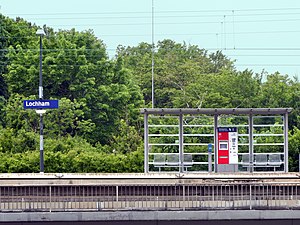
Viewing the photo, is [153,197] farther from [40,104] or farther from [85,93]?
[85,93]

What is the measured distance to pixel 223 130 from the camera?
129 ft

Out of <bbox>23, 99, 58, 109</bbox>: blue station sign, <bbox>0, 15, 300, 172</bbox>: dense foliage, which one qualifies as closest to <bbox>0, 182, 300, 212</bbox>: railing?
<bbox>23, 99, 58, 109</bbox>: blue station sign

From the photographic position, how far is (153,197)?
28.8 metres

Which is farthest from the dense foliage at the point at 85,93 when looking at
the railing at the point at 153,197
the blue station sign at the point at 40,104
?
the railing at the point at 153,197

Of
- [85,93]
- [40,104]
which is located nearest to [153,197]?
[40,104]

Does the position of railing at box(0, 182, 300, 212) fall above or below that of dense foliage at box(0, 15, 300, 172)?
below

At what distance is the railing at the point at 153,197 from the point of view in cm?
2828

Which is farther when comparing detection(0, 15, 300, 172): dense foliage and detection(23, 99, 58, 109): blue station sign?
detection(0, 15, 300, 172): dense foliage

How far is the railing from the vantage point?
92.8 ft

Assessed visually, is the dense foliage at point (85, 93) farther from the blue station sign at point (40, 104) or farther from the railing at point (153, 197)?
the railing at point (153, 197)

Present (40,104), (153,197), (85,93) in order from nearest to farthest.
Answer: (153,197), (40,104), (85,93)

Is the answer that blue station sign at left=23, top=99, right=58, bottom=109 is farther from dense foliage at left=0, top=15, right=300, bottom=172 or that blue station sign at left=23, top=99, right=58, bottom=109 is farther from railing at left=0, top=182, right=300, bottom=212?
railing at left=0, top=182, right=300, bottom=212

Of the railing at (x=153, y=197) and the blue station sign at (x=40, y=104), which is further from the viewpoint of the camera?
the blue station sign at (x=40, y=104)

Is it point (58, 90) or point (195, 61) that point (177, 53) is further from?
point (58, 90)
